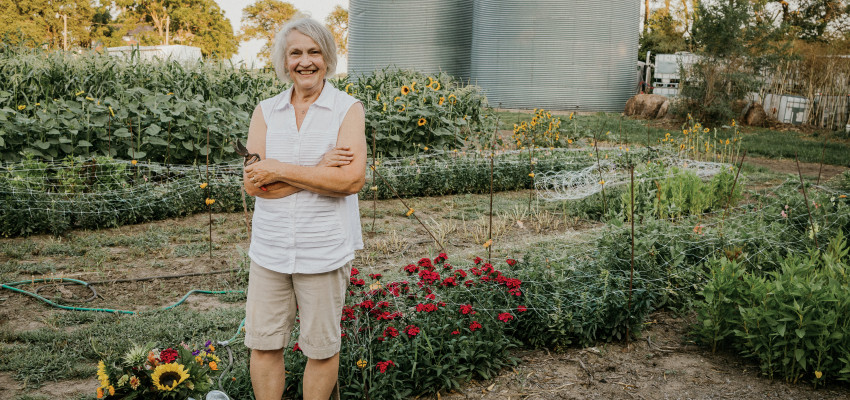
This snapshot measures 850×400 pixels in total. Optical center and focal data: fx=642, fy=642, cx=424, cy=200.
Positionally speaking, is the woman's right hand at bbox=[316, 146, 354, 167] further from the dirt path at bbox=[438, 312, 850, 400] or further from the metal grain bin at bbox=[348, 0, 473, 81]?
the metal grain bin at bbox=[348, 0, 473, 81]

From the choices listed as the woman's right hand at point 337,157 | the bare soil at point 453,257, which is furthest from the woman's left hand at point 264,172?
the bare soil at point 453,257

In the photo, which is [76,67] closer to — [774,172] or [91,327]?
[91,327]

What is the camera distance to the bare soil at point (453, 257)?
278cm

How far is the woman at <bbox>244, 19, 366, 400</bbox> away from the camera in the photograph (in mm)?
2061

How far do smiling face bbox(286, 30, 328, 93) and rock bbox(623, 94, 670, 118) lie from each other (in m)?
14.7

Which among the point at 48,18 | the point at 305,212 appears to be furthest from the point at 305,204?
the point at 48,18

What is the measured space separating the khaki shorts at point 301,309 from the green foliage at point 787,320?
1.83 meters

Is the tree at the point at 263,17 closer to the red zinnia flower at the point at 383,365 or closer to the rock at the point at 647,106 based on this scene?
the rock at the point at 647,106

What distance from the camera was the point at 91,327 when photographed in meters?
3.26

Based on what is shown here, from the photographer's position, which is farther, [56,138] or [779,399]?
[56,138]

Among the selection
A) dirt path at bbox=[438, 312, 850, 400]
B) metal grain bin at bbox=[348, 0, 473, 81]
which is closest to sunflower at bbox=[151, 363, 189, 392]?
dirt path at bbox=[438, 312, 850, 400]

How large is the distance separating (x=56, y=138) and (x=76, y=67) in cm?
178

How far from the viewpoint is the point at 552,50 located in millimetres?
16453

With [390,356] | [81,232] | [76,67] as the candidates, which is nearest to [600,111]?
[76,67]
